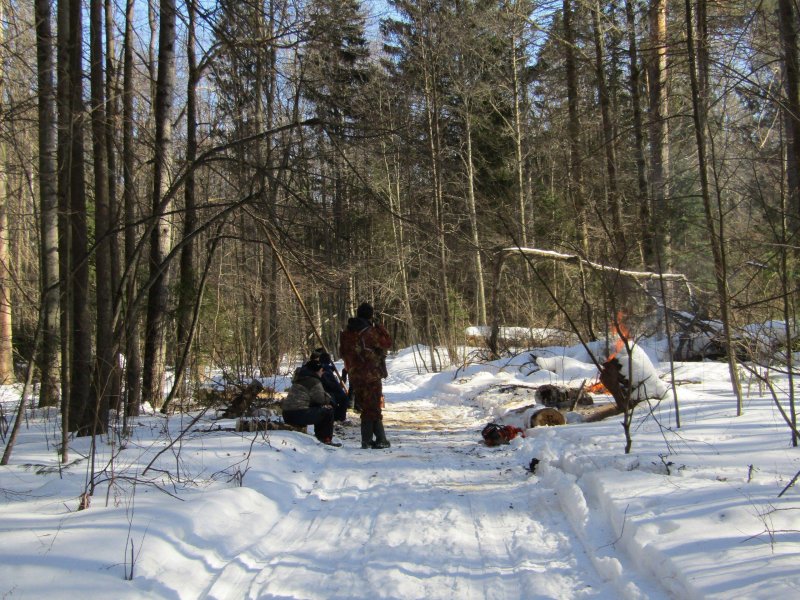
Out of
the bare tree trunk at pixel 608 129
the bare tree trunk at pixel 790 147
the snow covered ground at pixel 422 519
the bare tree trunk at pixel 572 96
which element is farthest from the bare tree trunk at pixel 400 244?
the snow covered ground at pixel 422 519

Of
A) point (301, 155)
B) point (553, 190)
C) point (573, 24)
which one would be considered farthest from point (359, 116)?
point (553, 190)

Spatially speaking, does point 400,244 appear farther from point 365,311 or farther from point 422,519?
point 422,519

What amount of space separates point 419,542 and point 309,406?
4.43 m

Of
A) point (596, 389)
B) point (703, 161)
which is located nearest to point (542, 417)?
point (596, 389)

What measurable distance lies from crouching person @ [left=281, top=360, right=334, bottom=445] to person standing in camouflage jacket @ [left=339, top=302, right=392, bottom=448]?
47 cm

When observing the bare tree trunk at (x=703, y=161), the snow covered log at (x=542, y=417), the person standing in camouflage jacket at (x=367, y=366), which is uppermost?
the bare tree trunk at (x=703, y=161)

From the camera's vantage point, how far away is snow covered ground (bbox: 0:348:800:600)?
3424 mm

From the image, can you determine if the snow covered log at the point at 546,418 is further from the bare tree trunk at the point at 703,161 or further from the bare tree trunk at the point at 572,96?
the bare tree trunk at the point at 572,96

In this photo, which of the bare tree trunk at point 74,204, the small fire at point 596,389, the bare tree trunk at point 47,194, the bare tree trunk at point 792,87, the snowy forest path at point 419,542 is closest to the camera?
the snowy forest path at point 419,542

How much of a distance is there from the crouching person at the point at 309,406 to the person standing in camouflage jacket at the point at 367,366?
0.47 metres

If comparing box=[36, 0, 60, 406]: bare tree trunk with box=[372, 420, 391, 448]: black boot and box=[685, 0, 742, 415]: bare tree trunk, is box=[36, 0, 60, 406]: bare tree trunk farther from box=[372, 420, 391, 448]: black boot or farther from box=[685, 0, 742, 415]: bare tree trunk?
box=[685, 0, 742, 415]: bare tree trunk

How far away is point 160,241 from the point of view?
11.5 m

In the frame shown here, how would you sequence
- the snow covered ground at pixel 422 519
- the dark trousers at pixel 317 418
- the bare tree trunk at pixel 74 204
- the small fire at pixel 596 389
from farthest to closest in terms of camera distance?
the small fire at pixel 596 389
the dark trousers at pixel 317 418
the bare tree trunk at pixel 74 204
the snow covered ground at pixel 422 519

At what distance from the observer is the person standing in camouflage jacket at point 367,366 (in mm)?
8508
